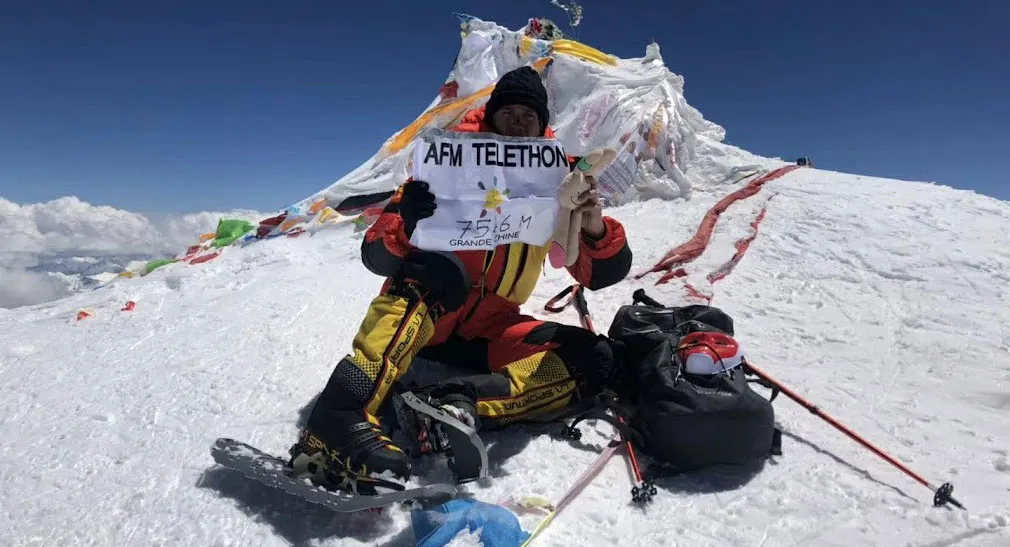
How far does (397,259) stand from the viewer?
8.07 ft

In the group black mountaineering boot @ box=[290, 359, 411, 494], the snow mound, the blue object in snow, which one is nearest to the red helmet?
the blue object in snow

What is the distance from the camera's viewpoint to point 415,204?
2.39m

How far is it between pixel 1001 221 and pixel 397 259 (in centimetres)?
560

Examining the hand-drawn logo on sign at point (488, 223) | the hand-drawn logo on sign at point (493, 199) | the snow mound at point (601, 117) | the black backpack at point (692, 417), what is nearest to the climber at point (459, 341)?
the hand-drawn logo on sign at point (488, 223)

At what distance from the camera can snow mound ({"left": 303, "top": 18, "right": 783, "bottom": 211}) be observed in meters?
7.32

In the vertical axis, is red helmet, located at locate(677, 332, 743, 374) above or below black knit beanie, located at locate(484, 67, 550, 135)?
below

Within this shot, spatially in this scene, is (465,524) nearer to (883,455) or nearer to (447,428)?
(447,428)

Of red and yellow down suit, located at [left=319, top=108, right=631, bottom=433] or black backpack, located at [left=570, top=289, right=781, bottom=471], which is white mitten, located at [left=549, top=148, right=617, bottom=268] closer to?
red and yellow down suit, located at [left=319, top=108, right=631, bottom=433]

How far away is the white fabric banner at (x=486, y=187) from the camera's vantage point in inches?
96.3

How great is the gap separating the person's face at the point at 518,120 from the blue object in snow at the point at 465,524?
1737 mm

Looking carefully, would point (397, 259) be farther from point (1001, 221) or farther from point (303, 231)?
point (303, 231)

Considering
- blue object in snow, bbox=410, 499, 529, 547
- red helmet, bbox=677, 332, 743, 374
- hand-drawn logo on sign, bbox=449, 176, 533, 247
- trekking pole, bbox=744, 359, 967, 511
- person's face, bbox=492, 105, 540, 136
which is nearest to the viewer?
blue object in snow, bbox=410, 499, 529, 547

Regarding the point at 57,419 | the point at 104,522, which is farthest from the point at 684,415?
the point at 57,419

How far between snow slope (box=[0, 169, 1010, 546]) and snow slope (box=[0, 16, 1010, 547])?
1 centimetres
